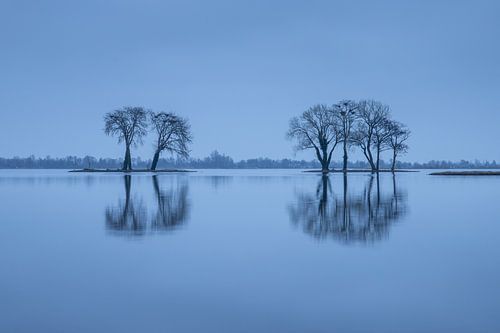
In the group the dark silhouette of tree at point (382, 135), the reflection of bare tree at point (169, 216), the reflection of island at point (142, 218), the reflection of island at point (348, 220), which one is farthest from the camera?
the dark silhouette of tree at point (382, 135)

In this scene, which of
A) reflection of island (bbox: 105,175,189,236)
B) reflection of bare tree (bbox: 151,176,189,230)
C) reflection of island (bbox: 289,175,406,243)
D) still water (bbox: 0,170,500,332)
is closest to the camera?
still water (bbox: 0,170,500,332)

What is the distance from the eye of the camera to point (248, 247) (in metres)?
9.54

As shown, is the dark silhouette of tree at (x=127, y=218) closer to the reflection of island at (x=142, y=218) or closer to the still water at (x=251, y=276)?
the reflection of island at (x=142, y=218)

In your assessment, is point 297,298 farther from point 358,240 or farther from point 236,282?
point 358,240

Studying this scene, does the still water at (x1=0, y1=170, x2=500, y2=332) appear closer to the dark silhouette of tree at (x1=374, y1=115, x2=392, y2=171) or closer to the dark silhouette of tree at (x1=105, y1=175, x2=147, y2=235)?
the dark silhouette of tree at (x1=105, y1=175, x2=147, y2=235)

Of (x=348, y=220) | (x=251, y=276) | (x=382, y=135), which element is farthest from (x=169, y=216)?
(x=382, y=135)


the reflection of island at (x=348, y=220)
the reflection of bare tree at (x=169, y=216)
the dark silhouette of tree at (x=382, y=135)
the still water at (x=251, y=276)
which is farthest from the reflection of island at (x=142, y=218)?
the dark silhouette of tree at (x=382, y=135)

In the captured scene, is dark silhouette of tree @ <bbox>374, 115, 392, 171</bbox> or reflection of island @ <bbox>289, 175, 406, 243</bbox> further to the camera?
dark silhouette of tree @ <bbox>374, 115, 392, 171</bbox>

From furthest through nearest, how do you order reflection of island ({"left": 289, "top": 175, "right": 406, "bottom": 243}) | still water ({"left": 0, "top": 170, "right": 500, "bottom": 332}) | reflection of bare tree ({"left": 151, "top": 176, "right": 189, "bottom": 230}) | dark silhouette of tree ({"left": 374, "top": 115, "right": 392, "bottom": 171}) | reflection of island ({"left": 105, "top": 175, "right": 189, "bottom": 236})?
dark silhouette of tree ({"left": 374, "top": 115, "right": 392, "bottom": 171}), reflection of bare tree ({"left": 151, "top": 176, "right": 189, "bottom": 230}), reflection of island ({"left": 105, "top": 175, "right": 189, "bottom": 236}), reflection of island ({"left": 289, "top": 175, "right": 406, "bottom": 243}), still water ({"left": 0, "top": 170, "right": 500, "bottom": 332})

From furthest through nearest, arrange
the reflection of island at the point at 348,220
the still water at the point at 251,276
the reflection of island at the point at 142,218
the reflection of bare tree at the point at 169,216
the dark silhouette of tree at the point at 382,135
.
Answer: the dark silhouette of tree at the point at 382,135 < the reflection of bare tree at the point at 169,216 < the reflection of island at the point at 142,218 < the reflection of island at the point at 348,220 < the still water at the point at 251,276

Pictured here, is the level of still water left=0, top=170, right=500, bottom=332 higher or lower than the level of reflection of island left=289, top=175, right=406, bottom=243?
lower

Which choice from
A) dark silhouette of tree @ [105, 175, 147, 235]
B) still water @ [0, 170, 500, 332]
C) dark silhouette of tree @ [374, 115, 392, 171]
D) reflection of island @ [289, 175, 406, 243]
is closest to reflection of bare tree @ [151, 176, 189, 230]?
still water @ [0, 170, 500, 332]

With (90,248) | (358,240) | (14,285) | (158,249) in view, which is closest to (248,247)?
(158,249)

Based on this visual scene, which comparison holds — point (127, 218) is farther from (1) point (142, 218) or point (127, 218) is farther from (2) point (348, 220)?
(2) point (348, 220)
